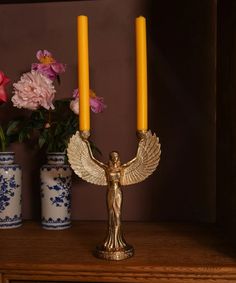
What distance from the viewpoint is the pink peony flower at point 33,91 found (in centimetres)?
100

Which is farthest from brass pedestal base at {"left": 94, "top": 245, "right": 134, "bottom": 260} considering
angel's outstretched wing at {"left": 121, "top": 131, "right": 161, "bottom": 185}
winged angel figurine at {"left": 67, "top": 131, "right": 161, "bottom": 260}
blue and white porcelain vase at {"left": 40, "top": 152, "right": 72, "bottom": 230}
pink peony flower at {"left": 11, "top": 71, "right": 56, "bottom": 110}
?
pink peony flower at {"left": 11, "top": 71, "right": 56, "bottom": 110}

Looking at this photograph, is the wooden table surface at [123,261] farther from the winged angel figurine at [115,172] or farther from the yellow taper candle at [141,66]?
the yellow taper candle at [141,66]

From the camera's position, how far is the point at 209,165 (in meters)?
1.18

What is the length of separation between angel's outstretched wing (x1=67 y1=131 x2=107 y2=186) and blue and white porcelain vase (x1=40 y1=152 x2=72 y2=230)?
191 millimetres

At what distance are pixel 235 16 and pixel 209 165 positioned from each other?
0.42 meters

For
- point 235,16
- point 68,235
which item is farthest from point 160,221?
point 235,16

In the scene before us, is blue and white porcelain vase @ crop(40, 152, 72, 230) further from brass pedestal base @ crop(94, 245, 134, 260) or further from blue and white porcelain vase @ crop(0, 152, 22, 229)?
brass pedestal base @ crop(94, 245, 134, 260)

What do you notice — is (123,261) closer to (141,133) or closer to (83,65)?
(141,133)

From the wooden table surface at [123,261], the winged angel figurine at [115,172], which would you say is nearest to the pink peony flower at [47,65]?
the winged angel figurine at [115,172]

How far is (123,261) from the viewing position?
79cm

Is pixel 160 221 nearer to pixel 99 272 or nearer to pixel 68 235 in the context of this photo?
pixel 68 235

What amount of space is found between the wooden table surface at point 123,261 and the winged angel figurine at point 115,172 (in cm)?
3

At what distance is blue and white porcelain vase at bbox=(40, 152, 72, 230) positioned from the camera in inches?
41.1

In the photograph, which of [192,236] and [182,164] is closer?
[192,236]
